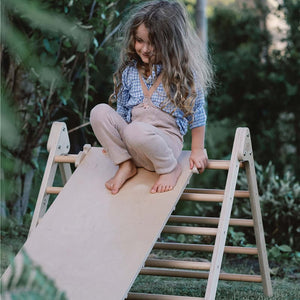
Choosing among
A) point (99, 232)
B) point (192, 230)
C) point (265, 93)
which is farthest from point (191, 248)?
point (265, 93)

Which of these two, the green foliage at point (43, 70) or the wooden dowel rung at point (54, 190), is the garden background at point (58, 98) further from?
the wooden dowel rung at point (54, 190)

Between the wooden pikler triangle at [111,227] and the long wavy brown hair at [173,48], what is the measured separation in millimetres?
290

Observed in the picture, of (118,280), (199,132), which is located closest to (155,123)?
(199,132)

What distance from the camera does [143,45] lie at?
2.64 meters

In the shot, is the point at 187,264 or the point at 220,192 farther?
the point at 220,192

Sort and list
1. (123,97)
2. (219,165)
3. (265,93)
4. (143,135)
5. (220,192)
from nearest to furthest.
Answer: (143,135) < (219,165) < (220,192) < (123,97) < (265,93)

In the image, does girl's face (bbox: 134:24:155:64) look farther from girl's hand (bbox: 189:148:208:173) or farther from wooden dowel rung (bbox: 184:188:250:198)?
wooden dowel rung (bbox: 184:188:250:198)

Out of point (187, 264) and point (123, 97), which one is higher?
point (123, 97)


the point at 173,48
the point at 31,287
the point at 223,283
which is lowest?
the point at 223,283

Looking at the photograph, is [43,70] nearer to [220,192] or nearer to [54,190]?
[54,190]

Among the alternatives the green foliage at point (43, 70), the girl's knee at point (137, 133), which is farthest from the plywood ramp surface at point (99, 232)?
the green foliage at point (43, 70)

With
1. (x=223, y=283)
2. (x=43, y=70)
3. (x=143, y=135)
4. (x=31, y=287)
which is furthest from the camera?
(x=43, y=70)

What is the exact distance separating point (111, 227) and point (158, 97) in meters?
0.65

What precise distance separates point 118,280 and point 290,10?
6219 millimetres
